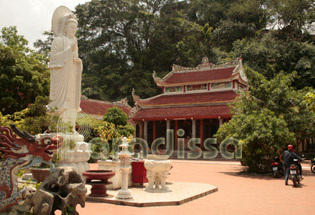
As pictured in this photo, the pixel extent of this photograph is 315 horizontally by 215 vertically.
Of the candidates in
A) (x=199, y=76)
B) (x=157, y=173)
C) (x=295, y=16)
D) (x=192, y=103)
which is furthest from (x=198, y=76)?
(x=157, y=173)

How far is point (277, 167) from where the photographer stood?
43.3ft

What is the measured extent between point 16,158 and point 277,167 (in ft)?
36.2

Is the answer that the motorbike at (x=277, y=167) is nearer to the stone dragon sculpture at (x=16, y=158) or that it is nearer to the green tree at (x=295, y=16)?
the stone dragon sculpture at (x=16, y=158)

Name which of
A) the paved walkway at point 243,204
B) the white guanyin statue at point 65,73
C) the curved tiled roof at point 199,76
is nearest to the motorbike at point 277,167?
the paved walkway at point 243,204

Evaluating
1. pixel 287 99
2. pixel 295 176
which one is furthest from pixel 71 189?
pixel 287 99

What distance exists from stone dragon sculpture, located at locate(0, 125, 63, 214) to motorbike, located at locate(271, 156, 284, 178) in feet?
33.8

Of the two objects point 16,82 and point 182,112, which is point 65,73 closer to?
point 16,82

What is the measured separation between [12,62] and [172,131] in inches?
682

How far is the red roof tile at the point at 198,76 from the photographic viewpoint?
1150 inches

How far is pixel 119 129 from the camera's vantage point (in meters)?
20.0

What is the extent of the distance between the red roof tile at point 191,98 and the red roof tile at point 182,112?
554 mm

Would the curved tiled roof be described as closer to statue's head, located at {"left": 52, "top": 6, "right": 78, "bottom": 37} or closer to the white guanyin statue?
statue's head, located at {"left": 52, "top": 6, "right": 78, "bottom": 37}

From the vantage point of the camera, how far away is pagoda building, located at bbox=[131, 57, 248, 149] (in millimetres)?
27000

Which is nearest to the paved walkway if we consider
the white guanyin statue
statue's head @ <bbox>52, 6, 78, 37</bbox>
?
the white guanyin statue
